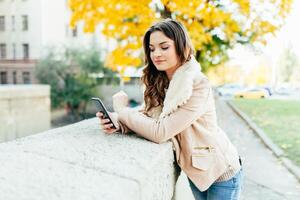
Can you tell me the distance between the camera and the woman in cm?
181

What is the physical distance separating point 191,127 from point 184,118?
123 millimetres

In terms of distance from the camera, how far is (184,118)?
1.79 metres

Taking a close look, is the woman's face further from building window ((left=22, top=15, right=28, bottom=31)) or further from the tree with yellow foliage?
building window ((left=22, top=15, right=28, bottom=31))

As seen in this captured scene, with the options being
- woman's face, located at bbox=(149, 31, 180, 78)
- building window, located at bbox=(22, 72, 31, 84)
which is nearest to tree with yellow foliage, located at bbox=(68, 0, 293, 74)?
woman's face, located at bbox=(149, 31, 180, 78)

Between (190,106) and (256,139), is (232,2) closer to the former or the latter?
(256,139)

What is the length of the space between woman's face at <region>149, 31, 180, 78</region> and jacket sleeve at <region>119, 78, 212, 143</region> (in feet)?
0.77

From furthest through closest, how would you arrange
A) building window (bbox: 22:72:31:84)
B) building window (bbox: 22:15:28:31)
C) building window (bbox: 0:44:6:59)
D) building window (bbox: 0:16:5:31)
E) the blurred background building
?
building window (bbox: 0:44:6:59) → building window (bbox: 22:72:31:84) → building window (bbox: 0:16:5:31) → building window (bbox: 22:15:28:31) → the blurred background building

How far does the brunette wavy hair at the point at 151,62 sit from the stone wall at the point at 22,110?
9660mm

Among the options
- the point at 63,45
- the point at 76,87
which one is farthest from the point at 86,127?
the point at 63,45

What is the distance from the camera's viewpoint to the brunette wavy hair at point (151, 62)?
1975mm

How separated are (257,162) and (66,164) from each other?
5654 millimetres

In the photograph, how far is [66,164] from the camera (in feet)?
4.25

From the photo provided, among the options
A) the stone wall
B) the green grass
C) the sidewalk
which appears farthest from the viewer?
the stone wall

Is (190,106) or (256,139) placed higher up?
(190,106)
